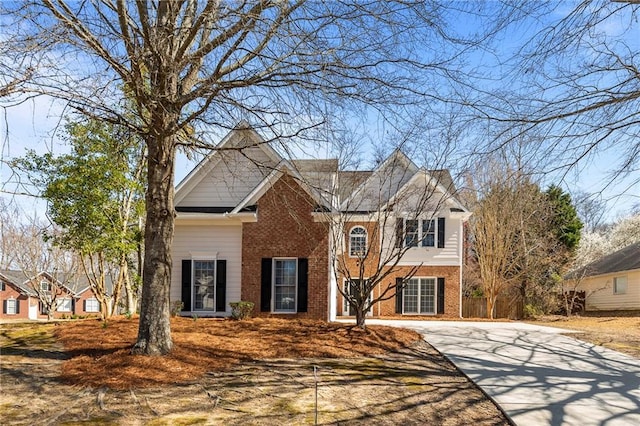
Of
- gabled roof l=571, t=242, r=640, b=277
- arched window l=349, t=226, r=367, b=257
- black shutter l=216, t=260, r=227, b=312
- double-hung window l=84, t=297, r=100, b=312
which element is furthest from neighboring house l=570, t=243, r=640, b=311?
double-hung window l=84, t=297, r=100, b=312

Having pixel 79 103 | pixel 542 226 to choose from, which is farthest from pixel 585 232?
pixel 79 103

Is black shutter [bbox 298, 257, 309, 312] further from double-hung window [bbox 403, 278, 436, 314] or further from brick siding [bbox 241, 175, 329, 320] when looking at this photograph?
double-hung window [bbox 403, 278, 436, 314]

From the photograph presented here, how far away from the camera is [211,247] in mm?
16703

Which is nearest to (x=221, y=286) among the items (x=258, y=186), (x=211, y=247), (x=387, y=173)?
(x=211, y=247)

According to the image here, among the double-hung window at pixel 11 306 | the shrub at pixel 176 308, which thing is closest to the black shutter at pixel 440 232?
the shrub at pixel 176 308

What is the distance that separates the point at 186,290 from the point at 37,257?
59.6ft

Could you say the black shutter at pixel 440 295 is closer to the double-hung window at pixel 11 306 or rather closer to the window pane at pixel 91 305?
the window pane at pixel 91 305

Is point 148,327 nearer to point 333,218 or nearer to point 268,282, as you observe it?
point 333,218

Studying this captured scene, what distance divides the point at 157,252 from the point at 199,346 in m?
2.09

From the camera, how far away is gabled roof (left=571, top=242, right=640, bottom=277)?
27.6m

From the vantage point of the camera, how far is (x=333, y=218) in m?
14.0

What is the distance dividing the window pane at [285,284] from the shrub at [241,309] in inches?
39.8

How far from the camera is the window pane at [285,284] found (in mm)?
16016

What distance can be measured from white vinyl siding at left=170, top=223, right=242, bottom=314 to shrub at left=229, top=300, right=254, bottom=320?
38.9 inches
